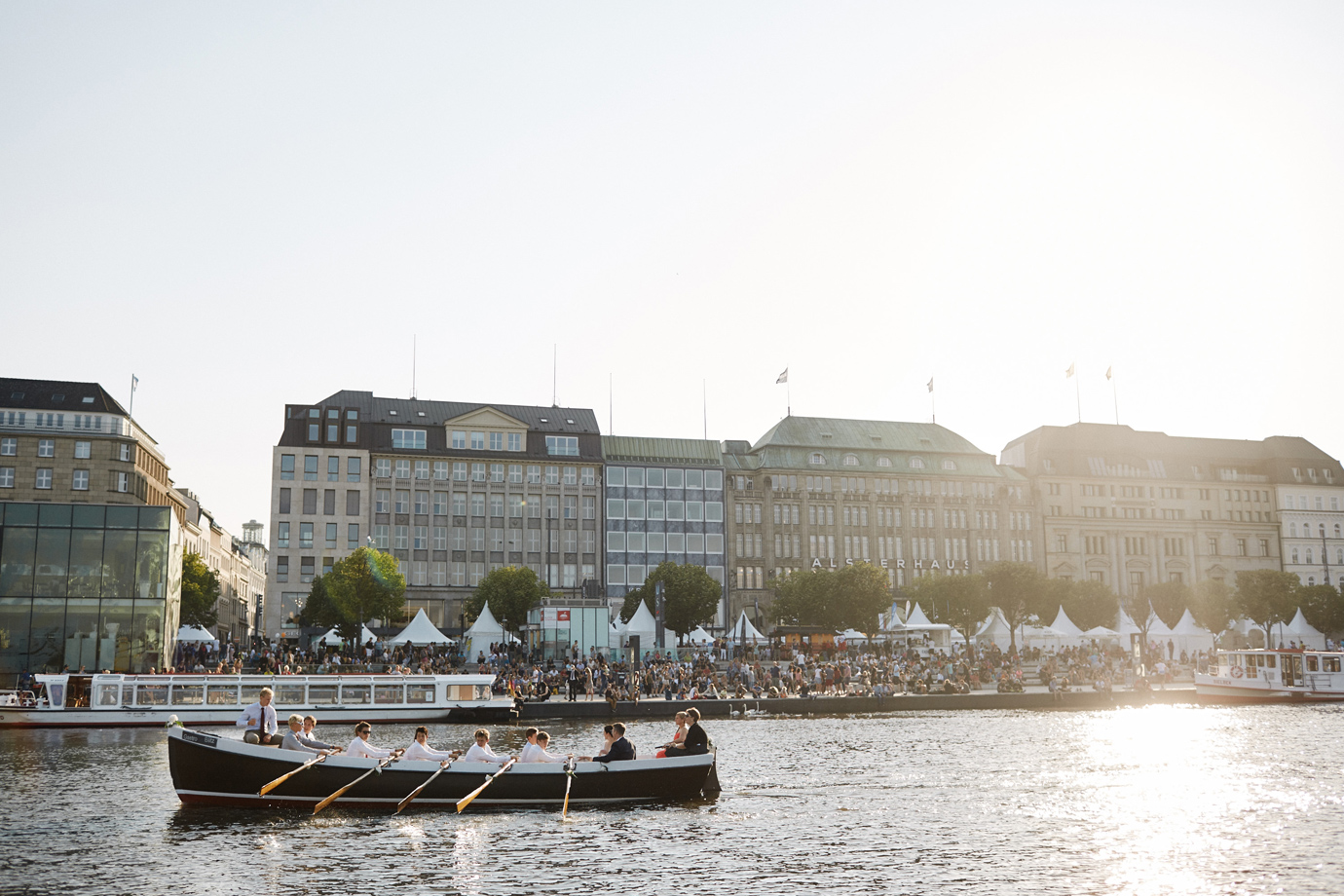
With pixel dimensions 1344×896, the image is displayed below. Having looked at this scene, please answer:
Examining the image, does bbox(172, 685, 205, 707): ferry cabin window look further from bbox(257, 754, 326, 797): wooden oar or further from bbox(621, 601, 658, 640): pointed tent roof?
bbox(621, 601, 658, 640): pointed tent roof

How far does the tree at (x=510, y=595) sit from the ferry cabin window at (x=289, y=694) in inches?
1556

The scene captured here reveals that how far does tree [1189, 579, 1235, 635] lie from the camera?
110312 mm

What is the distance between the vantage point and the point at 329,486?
11050cm

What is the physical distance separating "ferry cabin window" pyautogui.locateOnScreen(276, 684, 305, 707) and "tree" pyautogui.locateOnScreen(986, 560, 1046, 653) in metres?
64.6

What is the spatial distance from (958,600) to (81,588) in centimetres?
6695

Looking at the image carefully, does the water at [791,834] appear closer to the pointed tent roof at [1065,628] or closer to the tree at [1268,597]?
the pointed tent roof at [1065,628]

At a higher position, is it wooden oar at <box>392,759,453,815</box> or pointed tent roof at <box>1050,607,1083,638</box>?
pointed tent roof at <box>1050,607,1083,638</box>

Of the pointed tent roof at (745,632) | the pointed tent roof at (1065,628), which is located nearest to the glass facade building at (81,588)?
the pointed tent roof at (745,632)

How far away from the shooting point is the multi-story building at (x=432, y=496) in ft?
361

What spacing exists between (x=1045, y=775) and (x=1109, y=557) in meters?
110

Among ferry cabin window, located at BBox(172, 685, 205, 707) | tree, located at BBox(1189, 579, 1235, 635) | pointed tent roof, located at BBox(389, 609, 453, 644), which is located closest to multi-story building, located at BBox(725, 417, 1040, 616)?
tree, located at BBox(1189, 579, 1235, 635)

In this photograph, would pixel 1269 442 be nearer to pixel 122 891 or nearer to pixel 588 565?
pixel 588 565

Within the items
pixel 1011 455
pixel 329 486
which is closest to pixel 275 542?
pixel 329 486

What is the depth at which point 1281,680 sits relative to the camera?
Result: 2522 inches
